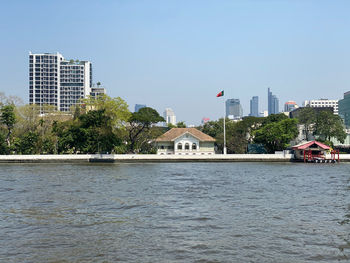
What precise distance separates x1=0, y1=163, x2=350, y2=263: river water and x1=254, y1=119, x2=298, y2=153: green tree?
44015 millimetres

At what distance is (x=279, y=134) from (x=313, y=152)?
7050mm

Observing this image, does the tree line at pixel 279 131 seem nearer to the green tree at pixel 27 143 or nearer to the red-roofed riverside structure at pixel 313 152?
the red-roofed riverside structure at pixel 313 152

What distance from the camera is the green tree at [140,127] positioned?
2744 inches

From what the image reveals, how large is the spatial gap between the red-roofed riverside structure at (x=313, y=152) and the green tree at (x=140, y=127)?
25.0 meters

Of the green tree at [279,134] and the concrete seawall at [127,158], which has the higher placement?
the green tree at [279,134]

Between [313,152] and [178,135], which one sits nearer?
[313,152]

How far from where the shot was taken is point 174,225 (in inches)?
629

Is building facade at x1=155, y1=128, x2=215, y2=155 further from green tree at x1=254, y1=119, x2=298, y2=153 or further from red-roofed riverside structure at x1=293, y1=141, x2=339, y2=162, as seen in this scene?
red-roofed riverside structure at x1=293, y1=141, x2=339, y2=162

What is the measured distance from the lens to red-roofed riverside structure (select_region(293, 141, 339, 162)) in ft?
208

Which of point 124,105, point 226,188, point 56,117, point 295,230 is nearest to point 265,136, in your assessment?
point 124,105

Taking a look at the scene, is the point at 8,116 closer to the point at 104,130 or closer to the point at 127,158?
the point at 104,130

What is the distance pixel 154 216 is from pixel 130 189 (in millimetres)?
10535

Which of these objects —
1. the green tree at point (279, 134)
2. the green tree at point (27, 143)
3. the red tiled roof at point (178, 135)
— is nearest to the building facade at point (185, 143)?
the red tiled roof at point (178, 135)

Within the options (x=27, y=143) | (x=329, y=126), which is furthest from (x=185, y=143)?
(x=329, y=126)
